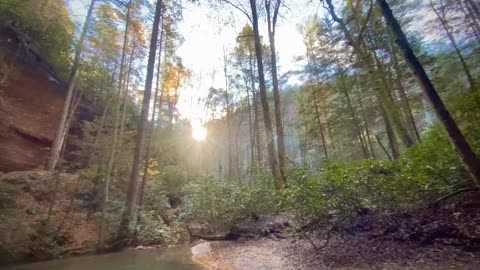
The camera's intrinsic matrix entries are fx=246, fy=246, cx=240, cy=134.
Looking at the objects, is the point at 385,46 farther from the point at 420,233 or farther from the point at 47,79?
the point at 47,79

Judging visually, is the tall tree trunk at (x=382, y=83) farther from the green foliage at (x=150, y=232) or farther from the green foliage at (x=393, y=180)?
the green foliage at (x=150, y=232)

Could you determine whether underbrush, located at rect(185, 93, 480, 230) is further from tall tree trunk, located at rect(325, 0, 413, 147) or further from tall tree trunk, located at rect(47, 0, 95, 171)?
tall tree trunk, located at rect(47, 0, 95, 171)

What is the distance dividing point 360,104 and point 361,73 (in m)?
2.37

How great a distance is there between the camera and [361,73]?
13547 mm

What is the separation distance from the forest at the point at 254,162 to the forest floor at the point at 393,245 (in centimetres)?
3

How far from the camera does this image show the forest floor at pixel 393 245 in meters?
2.99

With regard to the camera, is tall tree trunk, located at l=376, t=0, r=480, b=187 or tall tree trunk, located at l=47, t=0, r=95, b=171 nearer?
tall tree trunk, located at l=376, t=0, r=480, b=187

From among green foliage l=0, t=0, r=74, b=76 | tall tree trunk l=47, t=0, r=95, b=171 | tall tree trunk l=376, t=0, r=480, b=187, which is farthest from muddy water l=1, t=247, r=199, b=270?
green foliage l=0, t=0, r=74, b=76

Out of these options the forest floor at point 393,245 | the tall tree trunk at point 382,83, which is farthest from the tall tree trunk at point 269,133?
the tall tree trunk at point 382,83

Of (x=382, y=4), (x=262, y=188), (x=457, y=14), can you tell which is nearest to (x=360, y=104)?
(x=457, y=14)

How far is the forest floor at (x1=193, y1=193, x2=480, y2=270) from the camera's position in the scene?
299 cm

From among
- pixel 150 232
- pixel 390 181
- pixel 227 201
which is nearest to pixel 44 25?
pixel 150 232

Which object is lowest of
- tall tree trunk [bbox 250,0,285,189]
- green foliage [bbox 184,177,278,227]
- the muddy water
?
the muddy water

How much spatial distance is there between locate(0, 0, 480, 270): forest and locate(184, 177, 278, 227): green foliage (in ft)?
0.16
